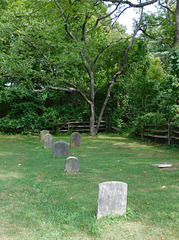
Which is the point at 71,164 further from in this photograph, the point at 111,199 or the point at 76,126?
the point at 76,126

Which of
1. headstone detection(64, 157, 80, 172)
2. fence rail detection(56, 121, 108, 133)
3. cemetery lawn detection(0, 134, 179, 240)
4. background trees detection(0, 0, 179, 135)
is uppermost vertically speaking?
background trees detection(0, 0, 179, 135)

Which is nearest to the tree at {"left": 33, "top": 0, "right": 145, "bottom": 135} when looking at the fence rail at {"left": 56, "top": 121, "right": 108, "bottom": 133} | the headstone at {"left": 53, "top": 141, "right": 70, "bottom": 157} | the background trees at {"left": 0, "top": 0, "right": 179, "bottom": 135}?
the background trees at {"left": 0, "top": 0, "right": 179, "bottom": 135}

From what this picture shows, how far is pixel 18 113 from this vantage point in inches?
904

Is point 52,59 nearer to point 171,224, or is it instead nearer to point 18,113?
point 18,113

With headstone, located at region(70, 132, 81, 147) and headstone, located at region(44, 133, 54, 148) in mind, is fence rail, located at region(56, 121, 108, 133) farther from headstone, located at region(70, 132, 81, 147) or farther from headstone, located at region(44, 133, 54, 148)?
headstone, located at region(44, 133, 54, 148)

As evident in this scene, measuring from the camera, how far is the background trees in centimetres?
1822

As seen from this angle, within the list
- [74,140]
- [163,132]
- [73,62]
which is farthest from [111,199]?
[73,62]

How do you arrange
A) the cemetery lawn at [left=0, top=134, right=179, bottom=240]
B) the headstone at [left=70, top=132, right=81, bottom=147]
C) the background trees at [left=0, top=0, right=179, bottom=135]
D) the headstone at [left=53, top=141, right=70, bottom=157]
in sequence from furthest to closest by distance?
the background trees at [left=0, top=0, right=179, bottom=135] → the headstone at [left=70, top=132, right=81, bottom=147] → the headstone at [left=53, top=141, right=70, bottom=157] → the cemetery lawn at [left=0, top=134, right=179, bottom=240]

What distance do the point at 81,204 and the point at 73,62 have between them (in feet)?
51.2

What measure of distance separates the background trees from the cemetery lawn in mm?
8757

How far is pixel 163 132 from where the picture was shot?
51.5 ft

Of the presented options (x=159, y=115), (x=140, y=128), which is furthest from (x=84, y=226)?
A: (x=140, y=128)

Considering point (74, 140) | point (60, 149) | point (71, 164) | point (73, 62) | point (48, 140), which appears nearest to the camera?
point (71, 164)

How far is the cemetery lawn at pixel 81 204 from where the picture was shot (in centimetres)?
386
